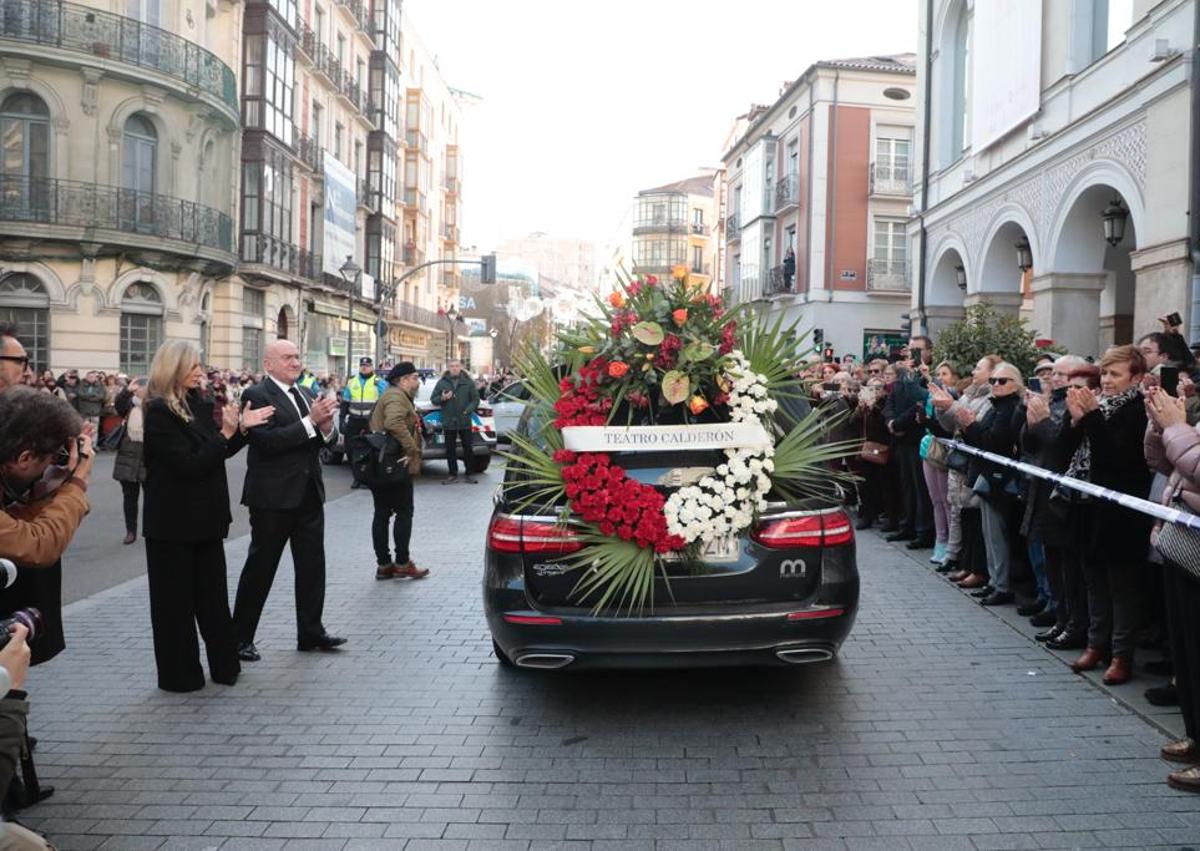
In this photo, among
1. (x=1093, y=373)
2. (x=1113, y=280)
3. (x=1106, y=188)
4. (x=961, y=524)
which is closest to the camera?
(x=1093, y=373)

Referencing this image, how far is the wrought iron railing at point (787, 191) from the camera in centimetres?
3864

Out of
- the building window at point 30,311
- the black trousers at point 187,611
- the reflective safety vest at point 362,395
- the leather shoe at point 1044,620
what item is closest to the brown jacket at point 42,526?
the black trousers at point 187,611

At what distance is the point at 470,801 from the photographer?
4.39 meters

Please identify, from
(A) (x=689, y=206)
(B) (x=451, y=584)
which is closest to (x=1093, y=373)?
(B) (x=451, y=584)

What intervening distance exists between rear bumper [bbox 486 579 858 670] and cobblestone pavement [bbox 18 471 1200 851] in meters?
0.40

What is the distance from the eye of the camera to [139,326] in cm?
2864

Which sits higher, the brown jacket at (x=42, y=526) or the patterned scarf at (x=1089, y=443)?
the patterned scarf at (x=1089, y=443)

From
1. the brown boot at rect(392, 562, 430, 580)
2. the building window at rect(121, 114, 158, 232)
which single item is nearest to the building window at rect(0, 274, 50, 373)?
the building window at rect(121, 114, 158, 232)

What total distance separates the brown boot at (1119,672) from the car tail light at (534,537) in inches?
128

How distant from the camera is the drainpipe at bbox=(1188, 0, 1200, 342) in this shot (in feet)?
39.0

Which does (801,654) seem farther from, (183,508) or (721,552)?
(183,508)

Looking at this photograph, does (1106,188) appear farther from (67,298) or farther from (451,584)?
(67,298)

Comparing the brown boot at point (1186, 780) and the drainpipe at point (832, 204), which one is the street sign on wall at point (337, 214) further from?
the brown boot at point (1186, 780)

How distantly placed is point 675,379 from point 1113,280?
61.5 ft
